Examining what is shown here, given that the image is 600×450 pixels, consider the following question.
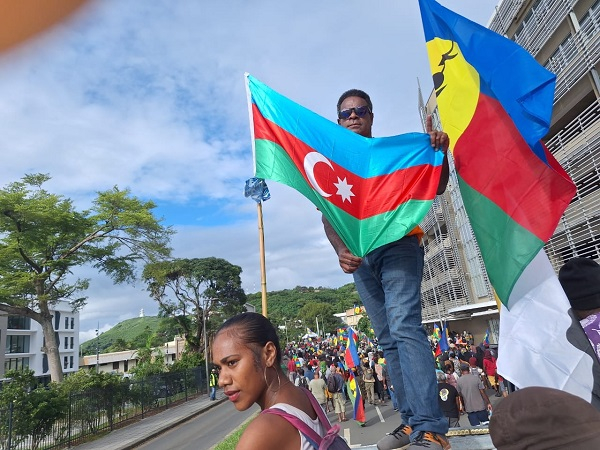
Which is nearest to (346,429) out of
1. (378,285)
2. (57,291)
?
(378,285)

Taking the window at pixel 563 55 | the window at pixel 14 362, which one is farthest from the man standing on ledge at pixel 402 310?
the window at pixel 14 362

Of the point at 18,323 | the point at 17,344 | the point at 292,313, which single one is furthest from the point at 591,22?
the point at 292,313

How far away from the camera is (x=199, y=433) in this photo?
55.5 feet

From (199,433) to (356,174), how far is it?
1728 cm

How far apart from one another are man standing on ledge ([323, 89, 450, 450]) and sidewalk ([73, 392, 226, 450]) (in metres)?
15.7

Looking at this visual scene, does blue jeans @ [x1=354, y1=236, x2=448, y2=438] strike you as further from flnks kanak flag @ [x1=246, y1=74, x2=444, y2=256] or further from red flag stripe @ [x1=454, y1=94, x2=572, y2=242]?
red flag stripe @ [x1=454, y1=94, x2=572, y2=242]

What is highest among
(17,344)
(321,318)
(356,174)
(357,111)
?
(17,344)

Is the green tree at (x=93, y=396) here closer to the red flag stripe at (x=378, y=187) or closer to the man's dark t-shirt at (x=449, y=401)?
the man's dark t-shirt at (x=449, y=401)

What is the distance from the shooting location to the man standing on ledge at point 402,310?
199 cm

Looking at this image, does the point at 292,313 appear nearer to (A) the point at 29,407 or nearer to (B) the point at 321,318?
(B) the point at 321,318

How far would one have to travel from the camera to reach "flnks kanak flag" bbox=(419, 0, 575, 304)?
2.30 m

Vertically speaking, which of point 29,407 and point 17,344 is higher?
point 17,344

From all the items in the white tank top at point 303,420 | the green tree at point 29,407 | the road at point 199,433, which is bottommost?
the road at point 199,433

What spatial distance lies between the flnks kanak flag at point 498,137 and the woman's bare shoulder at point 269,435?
4.48 ft
